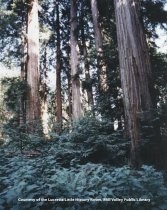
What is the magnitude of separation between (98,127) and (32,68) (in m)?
5.61

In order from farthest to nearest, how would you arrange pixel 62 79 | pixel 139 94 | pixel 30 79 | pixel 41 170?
pixel 62 79, pixel 30 79, pixel 139 94, pixel 41 170

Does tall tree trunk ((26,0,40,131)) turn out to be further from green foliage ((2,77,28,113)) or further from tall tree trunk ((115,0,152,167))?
tall tree trunk ((115,0,152,167))

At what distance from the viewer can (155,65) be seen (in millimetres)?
12227

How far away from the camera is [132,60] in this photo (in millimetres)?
9617

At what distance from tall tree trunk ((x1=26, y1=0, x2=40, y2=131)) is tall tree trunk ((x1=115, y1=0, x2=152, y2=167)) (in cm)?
382

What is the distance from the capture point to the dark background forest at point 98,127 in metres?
4.73

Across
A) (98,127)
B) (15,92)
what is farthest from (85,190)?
(15,92)

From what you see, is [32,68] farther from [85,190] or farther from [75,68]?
[85,190]

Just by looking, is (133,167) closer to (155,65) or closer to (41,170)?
(41,170)

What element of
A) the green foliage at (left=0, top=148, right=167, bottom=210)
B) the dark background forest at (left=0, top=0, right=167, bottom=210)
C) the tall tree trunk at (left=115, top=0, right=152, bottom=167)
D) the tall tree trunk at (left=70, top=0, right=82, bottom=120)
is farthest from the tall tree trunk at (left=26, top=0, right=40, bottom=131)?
the green foliage at (left=0, top=148, right=167, bottom=210)

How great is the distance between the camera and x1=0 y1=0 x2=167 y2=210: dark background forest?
4.73m

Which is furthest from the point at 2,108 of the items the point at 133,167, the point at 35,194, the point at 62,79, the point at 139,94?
the point at 35,194

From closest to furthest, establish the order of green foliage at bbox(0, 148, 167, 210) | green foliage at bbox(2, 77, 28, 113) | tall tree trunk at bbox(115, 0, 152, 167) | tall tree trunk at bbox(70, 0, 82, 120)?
green foliage at bbox(0, 148, 167, 210) < tall tree trunk at bbox(115, 0, 152, 167) < green foliage at bbox(2, 77, 28, 113) < tall tree trunk at bbox(70, 0, 82, 120)

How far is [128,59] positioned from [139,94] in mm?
1157
